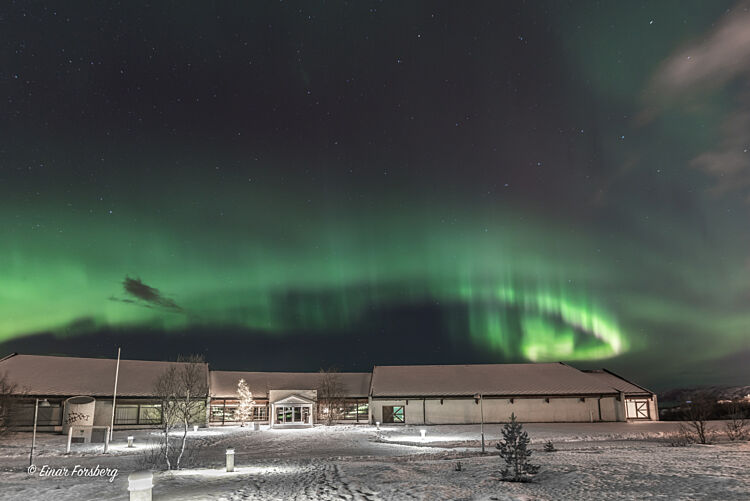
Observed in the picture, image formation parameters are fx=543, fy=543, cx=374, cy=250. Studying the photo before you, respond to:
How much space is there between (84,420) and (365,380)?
27289mm

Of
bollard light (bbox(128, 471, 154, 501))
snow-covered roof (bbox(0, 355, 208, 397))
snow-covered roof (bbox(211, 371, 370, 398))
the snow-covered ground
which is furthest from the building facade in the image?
bollard light (bbox(128, 471, 154, 501))

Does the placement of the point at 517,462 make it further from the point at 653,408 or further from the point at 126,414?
the point at 653,408

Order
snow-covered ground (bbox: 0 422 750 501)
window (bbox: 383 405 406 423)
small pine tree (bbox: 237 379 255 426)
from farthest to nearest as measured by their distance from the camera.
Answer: small pine tree (bbox: 237 379 255 426)
window (bbox: 383 405 406 423)
snow-covered ground (bbox: 0 422 750 501)

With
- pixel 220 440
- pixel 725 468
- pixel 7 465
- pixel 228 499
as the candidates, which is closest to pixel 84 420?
pixel 220 440

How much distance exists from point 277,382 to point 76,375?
1943 cm

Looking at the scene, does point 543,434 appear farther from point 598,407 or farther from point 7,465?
point 7,465

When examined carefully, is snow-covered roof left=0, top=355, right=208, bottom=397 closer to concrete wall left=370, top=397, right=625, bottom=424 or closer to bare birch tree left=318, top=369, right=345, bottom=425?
bare birch tree left=318, top=369, right=345, bottom=425

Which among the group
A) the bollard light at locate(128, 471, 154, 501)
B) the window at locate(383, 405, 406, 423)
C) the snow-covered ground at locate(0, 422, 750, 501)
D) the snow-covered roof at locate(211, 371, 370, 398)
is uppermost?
the snow-covered roof at locate(211, 371, 370, 398)

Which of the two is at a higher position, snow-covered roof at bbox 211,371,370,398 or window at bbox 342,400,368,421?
snow-covered roof at bbox 211,371,370,398

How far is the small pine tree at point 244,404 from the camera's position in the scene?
5103cm

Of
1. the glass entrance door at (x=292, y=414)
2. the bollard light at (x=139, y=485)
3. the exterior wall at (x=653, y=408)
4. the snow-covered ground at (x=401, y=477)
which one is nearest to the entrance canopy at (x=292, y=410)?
the glass entrance door at (x=292, y=414)

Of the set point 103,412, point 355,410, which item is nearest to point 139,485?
point 103,412

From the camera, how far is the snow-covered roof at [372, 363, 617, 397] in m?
48.8

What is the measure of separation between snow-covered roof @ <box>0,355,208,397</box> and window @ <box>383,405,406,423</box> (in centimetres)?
1823
